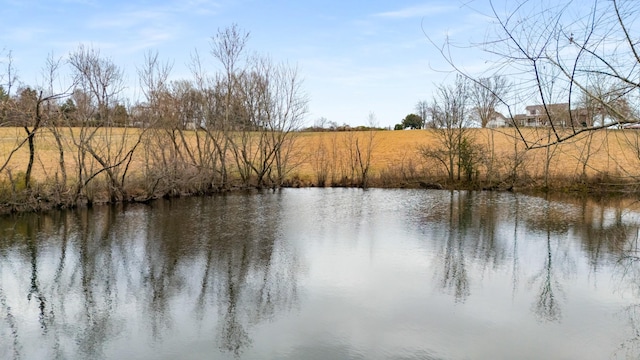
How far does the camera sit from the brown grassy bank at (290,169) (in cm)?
1534

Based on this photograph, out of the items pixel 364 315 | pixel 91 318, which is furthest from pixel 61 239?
pixel 364 315

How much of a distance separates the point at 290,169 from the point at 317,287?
17.3 metres

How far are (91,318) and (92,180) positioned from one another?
11.2 m

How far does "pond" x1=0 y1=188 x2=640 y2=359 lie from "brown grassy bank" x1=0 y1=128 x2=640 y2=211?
1835 mm

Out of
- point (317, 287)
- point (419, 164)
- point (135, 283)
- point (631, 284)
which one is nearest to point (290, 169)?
A: point (419, 164)

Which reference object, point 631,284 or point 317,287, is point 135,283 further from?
point 631,284

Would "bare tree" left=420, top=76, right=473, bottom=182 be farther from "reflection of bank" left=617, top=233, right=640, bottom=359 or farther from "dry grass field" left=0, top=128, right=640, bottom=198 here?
"reflection of bank" left=617, top=233, right=640, bottom=359

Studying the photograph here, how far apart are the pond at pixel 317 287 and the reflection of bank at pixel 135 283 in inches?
1.3

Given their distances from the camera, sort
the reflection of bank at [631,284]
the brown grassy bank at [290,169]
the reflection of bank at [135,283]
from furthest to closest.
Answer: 1. the brown grassy bank at [290,169]
2. the reflection of bank at [135,283]
3. the reflection of bank at [631,284]

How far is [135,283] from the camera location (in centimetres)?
795

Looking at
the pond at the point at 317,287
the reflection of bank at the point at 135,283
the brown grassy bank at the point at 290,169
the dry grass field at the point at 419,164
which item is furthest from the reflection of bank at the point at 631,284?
the dry grass field at the point at 419,164

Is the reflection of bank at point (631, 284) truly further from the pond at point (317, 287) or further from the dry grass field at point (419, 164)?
the dry grass field at point (419, 164)

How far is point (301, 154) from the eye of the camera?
26.6 m

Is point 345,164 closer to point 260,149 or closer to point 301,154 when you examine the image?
point 301,154
